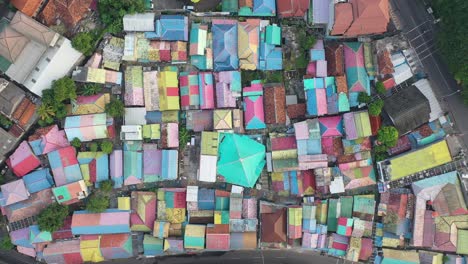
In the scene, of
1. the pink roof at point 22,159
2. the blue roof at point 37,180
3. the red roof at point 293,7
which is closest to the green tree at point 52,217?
the blue roof at point 37,180

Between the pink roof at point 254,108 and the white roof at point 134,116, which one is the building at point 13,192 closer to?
the white roof at point 134,116

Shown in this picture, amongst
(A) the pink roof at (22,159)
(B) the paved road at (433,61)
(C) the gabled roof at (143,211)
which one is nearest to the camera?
(A) the pink roof at (22,159)

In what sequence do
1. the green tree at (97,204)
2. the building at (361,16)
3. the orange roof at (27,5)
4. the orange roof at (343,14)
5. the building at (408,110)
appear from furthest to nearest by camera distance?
1. the green tree at (97,204)
2. the building at (408,110)
3. the orange roof at (27,5)
4. the orange roof at (343,14)
5. the building at (361,16)

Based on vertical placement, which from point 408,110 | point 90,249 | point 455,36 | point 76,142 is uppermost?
point 455,36

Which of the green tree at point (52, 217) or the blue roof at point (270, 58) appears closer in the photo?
the green tree at point (52, 217)

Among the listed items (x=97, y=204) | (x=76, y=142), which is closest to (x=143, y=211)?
(x=97, y=204)

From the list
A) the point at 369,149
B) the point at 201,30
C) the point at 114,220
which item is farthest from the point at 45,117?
the point at 369,149

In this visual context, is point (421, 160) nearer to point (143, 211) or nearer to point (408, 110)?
point (408, 110)
